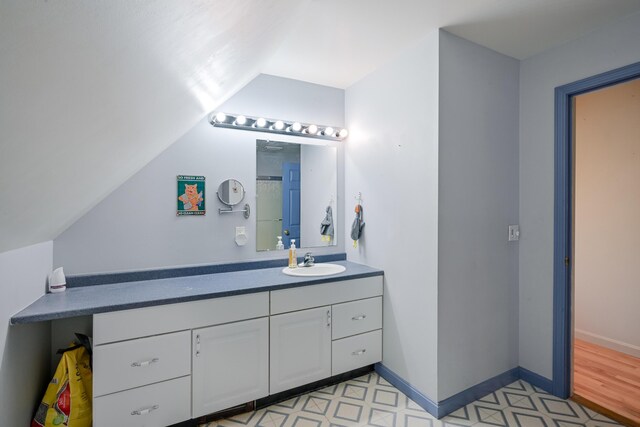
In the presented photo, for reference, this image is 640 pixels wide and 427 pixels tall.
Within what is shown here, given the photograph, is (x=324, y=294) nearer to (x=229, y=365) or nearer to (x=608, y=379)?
(x=229, y=365)

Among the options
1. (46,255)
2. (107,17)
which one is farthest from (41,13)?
(46,255)

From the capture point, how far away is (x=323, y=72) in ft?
7.97

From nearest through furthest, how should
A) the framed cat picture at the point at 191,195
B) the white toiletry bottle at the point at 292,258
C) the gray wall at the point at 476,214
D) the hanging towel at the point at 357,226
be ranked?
the gray wall at the point at 476,214 < the framed cat picture at the point at 191,195 < the white toiletry bottle at the point at 292,258 < the hanging towel at the point at 357,226

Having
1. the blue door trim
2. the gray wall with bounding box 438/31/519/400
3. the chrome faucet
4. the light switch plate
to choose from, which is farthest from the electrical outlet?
the light switch plate

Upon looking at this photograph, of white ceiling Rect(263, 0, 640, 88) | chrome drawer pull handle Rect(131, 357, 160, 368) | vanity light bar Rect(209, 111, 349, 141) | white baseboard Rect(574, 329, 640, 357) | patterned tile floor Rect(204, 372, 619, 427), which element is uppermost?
white ceiling Rect(263, 0, 640, 88)

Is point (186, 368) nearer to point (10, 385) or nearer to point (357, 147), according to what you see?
point (10, 385)

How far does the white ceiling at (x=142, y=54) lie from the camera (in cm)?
45

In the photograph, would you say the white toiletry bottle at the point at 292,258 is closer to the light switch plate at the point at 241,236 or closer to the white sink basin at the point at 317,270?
the white sink basin at the point at 317,270

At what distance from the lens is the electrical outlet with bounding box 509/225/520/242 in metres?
2.23

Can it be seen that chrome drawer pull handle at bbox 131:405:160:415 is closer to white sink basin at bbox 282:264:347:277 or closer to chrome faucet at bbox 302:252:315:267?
white sink basin at bbox 282:264:347:277

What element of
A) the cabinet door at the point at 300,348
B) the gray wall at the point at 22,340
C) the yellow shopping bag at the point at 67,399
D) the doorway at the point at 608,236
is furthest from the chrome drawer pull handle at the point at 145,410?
the doorway at the point at 608,236

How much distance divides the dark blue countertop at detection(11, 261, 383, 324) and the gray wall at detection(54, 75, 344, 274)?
0.16 m

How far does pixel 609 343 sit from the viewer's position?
8.90 feet

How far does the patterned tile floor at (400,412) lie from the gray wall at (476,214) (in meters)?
0.15
